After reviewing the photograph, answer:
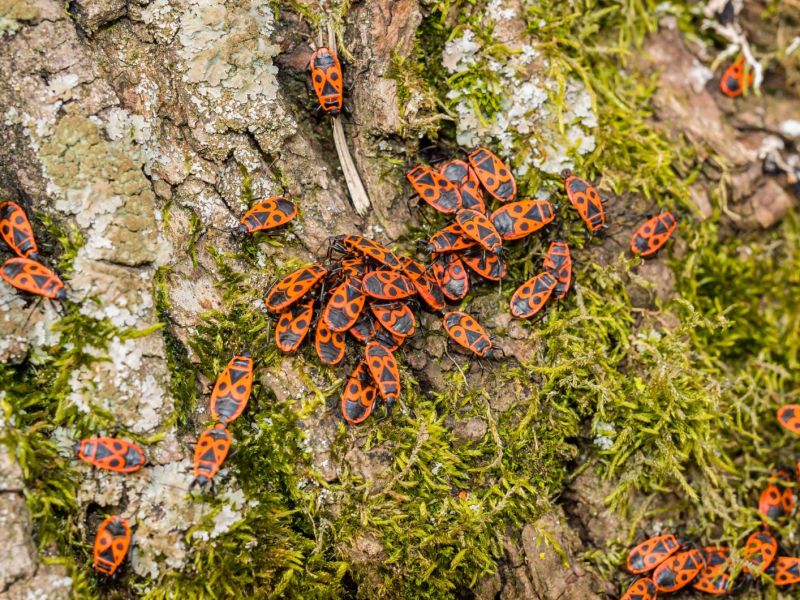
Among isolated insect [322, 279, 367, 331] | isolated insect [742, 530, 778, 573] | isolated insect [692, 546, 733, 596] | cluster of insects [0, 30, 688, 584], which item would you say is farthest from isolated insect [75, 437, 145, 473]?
isolated insect [742, 530, 778, 573]

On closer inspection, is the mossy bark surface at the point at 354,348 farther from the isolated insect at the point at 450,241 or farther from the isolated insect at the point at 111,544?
the isolated insect at the point at 450,241

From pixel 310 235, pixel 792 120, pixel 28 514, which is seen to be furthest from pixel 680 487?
pixel 28 514

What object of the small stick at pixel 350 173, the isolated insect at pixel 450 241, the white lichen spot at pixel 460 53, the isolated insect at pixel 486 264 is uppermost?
the white lichen spot at pixel 460 53

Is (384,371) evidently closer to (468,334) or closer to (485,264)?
(468,334)

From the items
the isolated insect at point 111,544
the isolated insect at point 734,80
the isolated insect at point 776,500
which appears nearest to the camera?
the isolated insect at point 111,544

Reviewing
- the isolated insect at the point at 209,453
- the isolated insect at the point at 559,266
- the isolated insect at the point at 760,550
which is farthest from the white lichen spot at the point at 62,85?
the isolated insect at the point at 760,550

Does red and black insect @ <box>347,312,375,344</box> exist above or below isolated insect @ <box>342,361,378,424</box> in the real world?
above

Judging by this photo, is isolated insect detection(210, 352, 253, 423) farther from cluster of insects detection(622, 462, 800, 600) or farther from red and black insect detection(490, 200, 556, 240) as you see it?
cluster of insects detection(622, 462, 800, 600)

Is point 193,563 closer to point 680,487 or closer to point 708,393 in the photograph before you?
point 680,487
